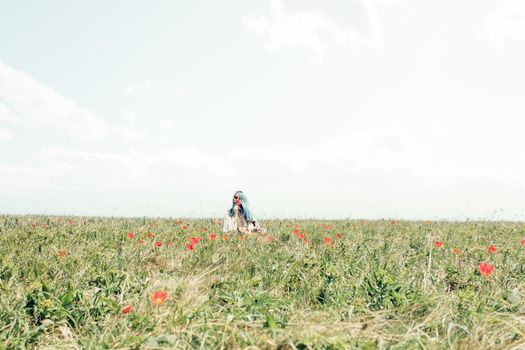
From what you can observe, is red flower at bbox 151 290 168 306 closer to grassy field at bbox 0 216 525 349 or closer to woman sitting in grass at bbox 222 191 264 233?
grassy field at bbox 0 216 525 349

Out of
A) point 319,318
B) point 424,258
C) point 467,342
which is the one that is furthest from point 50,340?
point 424,258

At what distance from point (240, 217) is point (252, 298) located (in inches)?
319

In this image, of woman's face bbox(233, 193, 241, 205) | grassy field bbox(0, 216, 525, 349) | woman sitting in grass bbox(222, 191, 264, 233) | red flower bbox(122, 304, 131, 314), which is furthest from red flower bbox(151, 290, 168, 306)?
woman's face bbox(233, 193, 241, 205)

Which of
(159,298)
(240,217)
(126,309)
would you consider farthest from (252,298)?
(240,217)

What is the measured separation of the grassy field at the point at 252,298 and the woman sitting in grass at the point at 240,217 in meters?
4.12

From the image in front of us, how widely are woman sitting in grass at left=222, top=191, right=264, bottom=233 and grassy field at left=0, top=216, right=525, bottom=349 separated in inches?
162

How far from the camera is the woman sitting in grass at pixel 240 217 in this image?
442 inches

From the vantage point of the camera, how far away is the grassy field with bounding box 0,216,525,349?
3.09m

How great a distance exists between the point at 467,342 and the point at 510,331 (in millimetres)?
348

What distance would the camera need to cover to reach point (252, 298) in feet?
12.7

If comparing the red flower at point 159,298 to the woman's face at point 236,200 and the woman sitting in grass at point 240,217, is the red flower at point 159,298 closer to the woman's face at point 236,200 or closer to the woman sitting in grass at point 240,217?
the woman sitting in grass at point 240,217

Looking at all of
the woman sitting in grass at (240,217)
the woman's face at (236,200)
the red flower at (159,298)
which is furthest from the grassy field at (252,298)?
the woman's face at (236,200)

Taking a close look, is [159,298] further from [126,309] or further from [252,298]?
[252,298]

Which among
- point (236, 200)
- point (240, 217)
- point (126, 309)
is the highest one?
point (236, 200)
